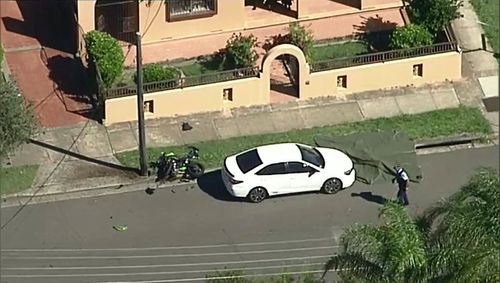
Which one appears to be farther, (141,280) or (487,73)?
(487,73)

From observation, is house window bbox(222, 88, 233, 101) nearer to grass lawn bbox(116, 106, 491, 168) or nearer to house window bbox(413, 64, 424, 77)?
grass lawn bbox(116, 106, 491, 168)

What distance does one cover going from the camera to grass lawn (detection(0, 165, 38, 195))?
1560 inches

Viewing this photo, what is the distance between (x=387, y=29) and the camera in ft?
152

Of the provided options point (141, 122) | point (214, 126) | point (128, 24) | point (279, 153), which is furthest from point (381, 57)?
point (141, 122)

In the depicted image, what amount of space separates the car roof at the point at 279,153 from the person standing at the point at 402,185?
8.58 feet

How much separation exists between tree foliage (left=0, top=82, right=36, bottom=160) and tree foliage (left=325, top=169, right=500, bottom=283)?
44.8ft

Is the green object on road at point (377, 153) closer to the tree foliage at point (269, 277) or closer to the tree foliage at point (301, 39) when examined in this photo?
the tree foliage at point (301, 39)

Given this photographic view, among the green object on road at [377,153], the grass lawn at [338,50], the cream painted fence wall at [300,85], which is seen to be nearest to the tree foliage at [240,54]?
the cream painted fence wall at [300,85]

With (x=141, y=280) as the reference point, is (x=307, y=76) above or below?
above

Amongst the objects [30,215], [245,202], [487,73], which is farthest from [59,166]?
[487,73]

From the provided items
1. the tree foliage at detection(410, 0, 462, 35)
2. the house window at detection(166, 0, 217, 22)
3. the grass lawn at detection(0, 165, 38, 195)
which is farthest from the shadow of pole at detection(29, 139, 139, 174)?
the tree foliage at detection(410, 0, 462, 35)

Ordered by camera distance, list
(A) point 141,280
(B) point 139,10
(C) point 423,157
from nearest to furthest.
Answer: (A) point 141,280, (C) point 423,157, (B) point 139,10

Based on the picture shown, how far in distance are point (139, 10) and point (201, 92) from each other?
3.70 meters

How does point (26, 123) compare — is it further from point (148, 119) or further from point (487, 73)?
point (487, 73)
